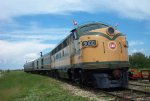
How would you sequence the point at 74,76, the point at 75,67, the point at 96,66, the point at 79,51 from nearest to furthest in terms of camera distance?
the point at 96,66 → the point at 79,51 → the point at 75,67 → the point at 74,76

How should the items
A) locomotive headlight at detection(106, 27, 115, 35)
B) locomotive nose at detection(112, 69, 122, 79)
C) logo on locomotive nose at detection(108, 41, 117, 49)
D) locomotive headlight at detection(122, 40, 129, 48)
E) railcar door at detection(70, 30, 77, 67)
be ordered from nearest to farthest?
locomotive nose at detection(112, 69, 122, 79) → logo on locomotive nose at detection(108, 41, 117, 49) → locomotive headlight at detection(106, 27, 115, 35) → locomotive headlight at detection(122, 40, 129, 48) → railcar door at detection(70, 30, 77, 67)

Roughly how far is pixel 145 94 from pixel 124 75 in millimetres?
3251

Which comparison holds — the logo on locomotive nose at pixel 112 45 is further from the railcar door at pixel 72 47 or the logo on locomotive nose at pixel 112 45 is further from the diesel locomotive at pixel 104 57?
the railcar door at pixel 72 47

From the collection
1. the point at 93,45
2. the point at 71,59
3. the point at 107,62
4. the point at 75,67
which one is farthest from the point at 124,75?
the point at 71,59

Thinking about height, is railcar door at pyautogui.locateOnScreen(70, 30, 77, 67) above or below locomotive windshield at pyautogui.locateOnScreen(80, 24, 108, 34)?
below

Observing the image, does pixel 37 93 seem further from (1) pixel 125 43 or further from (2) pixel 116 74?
(1) pixel 125 43

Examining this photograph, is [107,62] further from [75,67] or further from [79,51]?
[75,67]

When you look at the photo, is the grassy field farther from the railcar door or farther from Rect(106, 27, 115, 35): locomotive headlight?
Rect(106, 27, 115, 35): locomotive headlight

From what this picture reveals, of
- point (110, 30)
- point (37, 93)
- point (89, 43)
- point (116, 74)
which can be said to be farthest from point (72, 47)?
point (37, 93)

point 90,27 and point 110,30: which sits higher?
point 90,27

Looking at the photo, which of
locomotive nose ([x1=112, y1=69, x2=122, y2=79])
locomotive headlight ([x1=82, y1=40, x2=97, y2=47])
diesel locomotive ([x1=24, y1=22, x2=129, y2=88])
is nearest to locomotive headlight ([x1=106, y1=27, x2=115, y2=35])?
diesel locomotive ([x1=24, y1=22, x2=129, y2=88])

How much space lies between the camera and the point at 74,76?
69.3 feet

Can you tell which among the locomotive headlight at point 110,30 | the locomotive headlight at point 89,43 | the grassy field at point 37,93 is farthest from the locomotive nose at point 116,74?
→ the grassy field at point 37,93

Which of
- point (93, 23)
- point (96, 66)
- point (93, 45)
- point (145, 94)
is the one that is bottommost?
point (145, 94)
